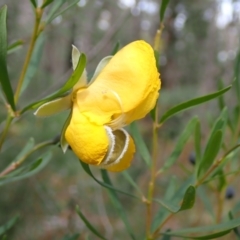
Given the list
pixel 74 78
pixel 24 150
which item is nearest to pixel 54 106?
pixel 74 78

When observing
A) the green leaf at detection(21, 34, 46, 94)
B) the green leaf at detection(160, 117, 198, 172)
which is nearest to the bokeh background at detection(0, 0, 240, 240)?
the green leaf at detection(21, 34, 46, 94)

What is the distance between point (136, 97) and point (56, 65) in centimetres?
669

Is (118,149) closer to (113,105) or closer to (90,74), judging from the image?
(113,105)

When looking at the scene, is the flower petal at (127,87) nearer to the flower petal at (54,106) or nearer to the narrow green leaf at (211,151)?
the flower petal at (54,106)

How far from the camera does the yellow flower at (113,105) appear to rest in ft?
1.60

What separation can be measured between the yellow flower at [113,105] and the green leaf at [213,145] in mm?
132

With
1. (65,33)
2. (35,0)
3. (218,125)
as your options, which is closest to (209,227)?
(218,125)

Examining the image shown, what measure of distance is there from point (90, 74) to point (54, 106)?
13 cm

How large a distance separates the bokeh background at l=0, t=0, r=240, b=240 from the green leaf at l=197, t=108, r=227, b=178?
0.60 feet

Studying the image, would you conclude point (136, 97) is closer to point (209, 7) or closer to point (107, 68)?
point (107, 68)

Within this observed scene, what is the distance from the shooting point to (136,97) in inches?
19.3

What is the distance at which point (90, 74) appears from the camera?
65cm

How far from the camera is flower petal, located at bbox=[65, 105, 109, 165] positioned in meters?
0.48

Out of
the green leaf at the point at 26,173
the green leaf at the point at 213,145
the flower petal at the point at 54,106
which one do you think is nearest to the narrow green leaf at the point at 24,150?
the green leaf at the point at 26,173
